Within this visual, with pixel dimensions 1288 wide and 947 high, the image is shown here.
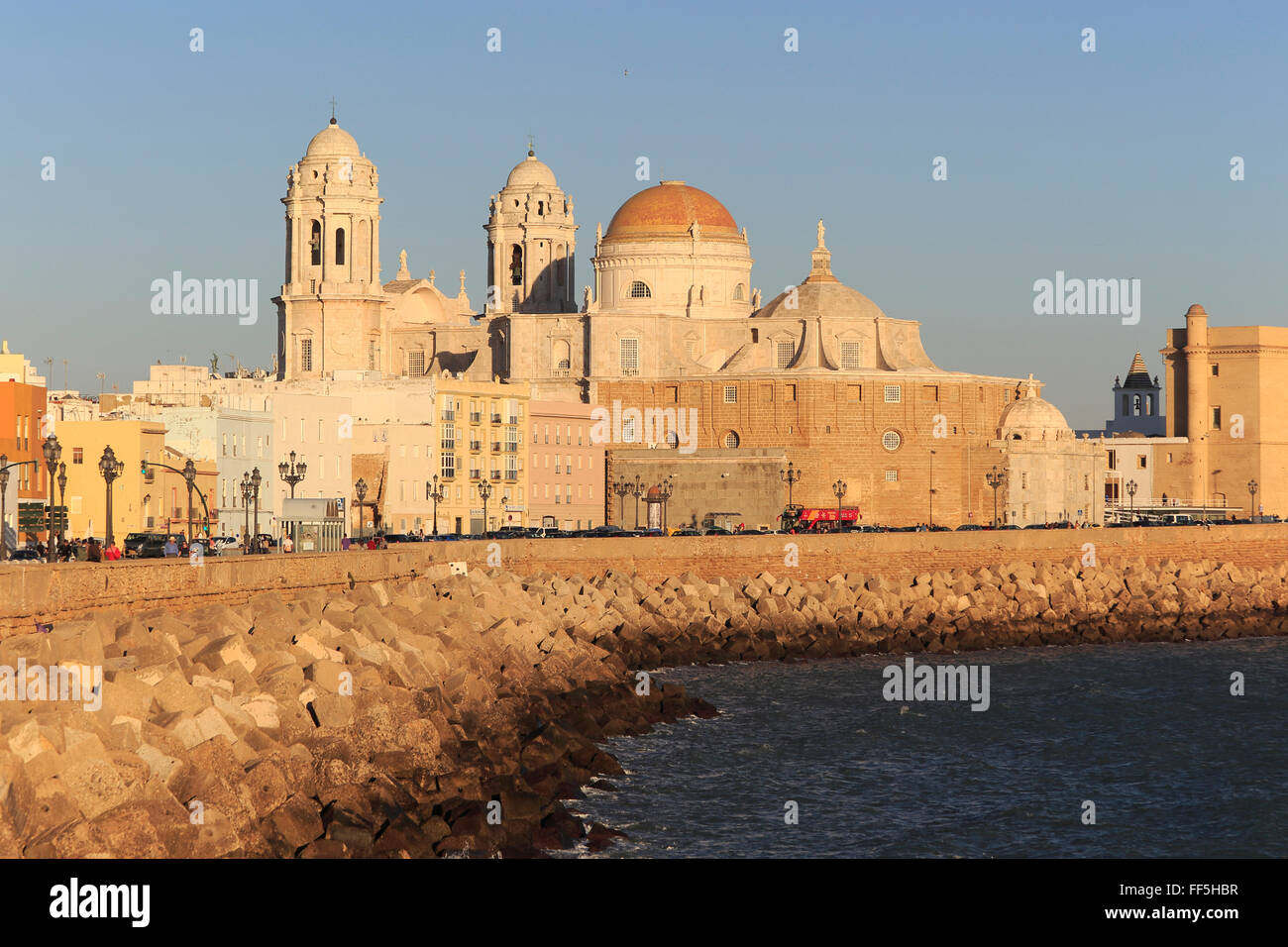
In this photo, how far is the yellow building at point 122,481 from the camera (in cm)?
5819

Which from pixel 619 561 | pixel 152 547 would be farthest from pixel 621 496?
pixel 152 547

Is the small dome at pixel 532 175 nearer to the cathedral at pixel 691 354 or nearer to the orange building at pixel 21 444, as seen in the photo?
the cathedral at pixel 691 354

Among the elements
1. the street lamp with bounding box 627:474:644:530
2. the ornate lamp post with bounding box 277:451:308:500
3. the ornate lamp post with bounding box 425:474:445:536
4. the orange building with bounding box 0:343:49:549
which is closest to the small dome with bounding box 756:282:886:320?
the street lamp with bounding box 627:474:644:530

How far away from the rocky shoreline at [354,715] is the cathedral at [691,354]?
42.0 metres

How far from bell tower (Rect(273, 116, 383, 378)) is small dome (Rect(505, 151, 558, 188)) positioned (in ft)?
43.5

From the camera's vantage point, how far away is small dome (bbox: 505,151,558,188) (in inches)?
4094

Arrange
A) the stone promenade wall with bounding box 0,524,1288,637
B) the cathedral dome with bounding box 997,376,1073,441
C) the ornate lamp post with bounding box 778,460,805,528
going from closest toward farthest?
the stone promenade wall with bounding box 0,524,1288,637
the ornate lamp post with bounding box 778,460,805,528
the cathedral dome with bounding box 997,376,1073,441

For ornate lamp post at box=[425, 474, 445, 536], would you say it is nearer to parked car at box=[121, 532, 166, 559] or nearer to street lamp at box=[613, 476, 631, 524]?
street lamp at box=[613, 476, 631, 524]

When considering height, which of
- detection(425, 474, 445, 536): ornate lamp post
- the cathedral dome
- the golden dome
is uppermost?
the golden dome

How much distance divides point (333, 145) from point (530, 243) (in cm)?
1578

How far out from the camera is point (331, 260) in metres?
92.0

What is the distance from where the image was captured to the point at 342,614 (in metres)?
35.2

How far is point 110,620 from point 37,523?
2366cm
